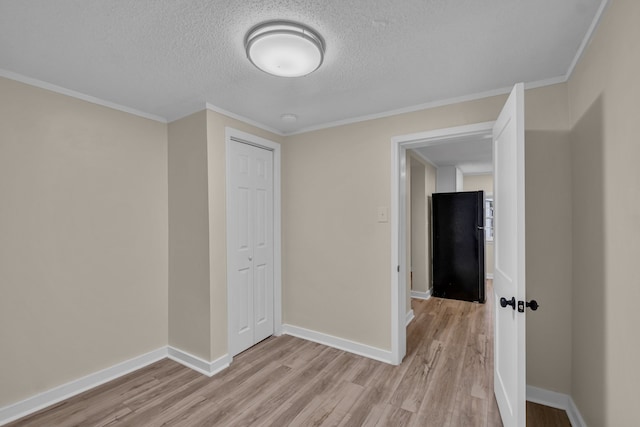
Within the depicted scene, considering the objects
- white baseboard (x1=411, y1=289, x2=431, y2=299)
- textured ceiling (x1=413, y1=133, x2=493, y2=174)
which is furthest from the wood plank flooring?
textured ceiling (x1=413, y1=133, x2=493, y2=174)

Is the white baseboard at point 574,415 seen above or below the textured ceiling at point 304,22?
below

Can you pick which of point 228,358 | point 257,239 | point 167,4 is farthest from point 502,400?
point 167,4

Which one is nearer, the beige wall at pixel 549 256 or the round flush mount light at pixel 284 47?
the round flush mount light at pixel 284 47

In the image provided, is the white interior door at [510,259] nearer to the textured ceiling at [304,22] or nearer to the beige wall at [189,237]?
the textured ceiling at [304,22]

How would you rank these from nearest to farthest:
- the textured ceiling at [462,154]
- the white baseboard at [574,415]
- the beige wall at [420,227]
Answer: the white baseboard at [574,415]
the textured ceiling at [462,154]
the beige wall at [420,227]

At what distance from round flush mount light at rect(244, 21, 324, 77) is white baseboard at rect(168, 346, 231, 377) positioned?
240 centimetres

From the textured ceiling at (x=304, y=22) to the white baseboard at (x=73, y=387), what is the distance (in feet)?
7.35

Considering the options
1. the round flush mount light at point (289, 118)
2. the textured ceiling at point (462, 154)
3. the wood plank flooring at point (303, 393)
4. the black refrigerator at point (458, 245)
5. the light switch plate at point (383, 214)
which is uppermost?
the round flush mount light at point (289, 118)

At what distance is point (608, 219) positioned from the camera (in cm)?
140

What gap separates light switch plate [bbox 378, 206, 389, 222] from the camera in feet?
8.87

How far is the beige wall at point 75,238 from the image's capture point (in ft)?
6.44

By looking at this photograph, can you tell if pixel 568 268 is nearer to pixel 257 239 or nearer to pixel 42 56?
pixel 257 239

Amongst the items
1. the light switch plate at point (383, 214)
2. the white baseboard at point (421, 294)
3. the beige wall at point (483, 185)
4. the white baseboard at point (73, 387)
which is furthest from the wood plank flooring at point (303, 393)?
the beige wall at point (483, 185)

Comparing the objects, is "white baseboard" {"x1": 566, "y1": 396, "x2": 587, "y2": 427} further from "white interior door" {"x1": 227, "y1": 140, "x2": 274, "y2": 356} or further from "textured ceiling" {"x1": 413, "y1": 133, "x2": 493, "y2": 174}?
"white interior door" {"x1": 227, "y1": 140, "x2": 274, "y2": 356}
